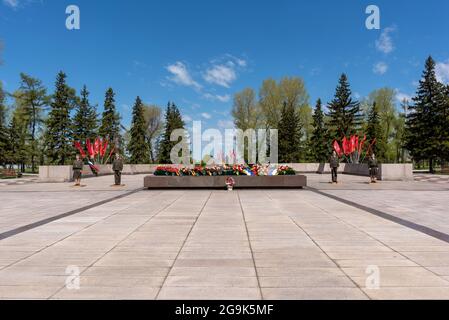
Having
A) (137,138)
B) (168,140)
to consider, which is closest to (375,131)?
(168,140)

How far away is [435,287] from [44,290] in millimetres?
4608

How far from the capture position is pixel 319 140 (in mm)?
57344

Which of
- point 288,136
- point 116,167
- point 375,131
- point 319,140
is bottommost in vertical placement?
point 116,167

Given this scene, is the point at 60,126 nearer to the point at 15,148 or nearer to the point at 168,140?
the point at 15,148

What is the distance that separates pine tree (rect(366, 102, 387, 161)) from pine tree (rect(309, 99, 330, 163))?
7.55 m

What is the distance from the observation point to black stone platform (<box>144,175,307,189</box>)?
1856cm

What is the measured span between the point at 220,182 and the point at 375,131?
155 ft

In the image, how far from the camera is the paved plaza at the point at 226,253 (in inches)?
170

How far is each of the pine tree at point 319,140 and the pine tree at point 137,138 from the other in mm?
26440

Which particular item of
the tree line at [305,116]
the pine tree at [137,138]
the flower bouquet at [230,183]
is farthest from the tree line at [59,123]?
the flower bouquet at [230,183]

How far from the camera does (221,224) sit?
8711 millimetres

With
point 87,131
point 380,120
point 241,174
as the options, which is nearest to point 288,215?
point 241,174
